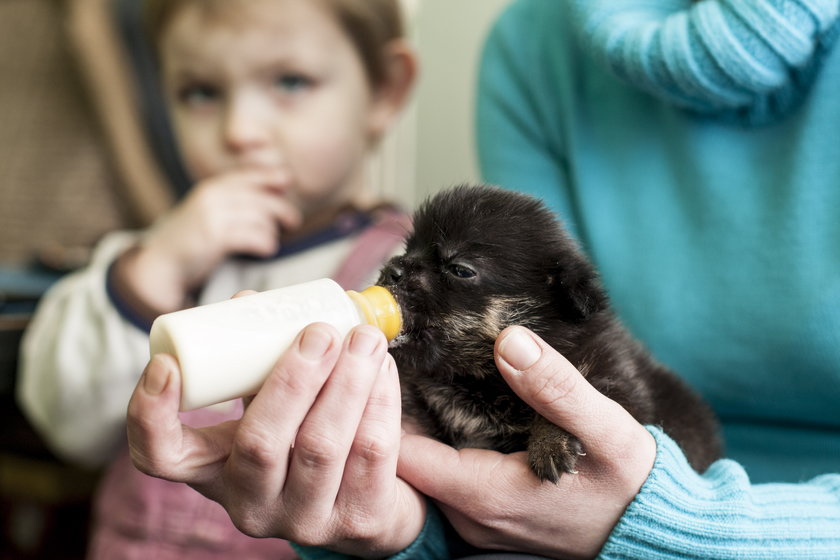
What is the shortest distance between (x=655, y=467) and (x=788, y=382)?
54cm

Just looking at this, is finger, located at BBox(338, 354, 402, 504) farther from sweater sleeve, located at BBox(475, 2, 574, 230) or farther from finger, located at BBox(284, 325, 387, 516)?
sweater sleeve, located at BBox(475, 2, 574, 230)

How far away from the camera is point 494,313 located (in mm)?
Answer: 985

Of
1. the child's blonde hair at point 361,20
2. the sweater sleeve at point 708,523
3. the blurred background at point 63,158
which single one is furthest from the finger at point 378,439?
the blurred background at point 63,158

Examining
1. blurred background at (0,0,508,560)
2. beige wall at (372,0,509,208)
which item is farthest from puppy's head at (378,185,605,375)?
beige wall at (372,0,509,208)

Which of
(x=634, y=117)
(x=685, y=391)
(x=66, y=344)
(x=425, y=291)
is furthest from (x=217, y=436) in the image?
(x=634, y=117)

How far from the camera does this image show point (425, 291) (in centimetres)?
97

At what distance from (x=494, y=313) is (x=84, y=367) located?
1146 mm

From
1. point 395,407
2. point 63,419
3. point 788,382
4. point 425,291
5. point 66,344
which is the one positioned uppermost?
point 425,291

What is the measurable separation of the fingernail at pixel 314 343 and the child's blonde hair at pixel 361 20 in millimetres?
1407

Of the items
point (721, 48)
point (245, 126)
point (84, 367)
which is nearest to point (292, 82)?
point (245, 126)

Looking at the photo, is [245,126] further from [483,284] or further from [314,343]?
[314,343]

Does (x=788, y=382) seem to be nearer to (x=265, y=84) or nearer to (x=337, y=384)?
(x=337, y=384)

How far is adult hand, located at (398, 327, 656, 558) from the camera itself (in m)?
0.88

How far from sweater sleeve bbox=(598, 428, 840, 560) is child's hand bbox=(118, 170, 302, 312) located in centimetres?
120
